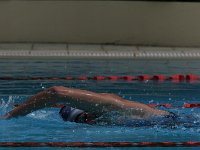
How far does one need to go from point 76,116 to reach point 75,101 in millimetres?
287

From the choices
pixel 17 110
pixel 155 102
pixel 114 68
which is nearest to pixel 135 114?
pixel 17 110

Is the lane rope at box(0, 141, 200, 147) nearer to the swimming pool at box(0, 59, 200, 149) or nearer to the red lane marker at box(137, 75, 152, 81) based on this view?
the swimming pool at box(0, 59, 200, 149)

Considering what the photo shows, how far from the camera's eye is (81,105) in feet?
13.3

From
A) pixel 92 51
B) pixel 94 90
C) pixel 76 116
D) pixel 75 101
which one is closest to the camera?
pixel 75 101

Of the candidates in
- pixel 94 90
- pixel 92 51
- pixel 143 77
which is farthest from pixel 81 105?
pixel 92 51

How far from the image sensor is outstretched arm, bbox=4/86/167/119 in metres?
3.94

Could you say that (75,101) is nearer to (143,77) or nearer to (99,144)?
(99,144)

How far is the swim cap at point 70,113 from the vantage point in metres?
4.29

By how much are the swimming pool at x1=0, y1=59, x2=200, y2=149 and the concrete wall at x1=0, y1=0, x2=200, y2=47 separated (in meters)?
1.87

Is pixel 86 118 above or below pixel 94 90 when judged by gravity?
below

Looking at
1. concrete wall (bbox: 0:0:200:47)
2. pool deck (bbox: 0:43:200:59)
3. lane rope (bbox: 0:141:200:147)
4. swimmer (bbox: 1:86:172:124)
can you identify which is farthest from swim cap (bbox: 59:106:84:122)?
concrete wall (bbox: 0:0:200:47)

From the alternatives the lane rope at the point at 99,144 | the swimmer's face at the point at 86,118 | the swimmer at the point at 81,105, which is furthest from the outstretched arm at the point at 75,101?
the lane rope at the point at 99,144

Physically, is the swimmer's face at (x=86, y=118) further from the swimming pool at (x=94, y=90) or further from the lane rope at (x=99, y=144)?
the lane rope at (x=99, y=144)

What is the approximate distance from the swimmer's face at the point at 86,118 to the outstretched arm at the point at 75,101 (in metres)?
Answer: 0.13
